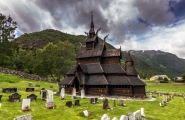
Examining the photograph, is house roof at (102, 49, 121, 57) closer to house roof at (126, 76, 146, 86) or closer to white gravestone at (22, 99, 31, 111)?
house roof at (126, 76, 146, 86)

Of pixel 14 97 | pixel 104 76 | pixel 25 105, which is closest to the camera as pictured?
pixel 25 105

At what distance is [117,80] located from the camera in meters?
31.7

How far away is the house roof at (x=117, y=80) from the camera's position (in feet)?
100.0

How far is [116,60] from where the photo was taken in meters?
35.8

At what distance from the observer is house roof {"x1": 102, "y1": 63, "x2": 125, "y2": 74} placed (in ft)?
108

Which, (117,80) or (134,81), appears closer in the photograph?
(134,81)

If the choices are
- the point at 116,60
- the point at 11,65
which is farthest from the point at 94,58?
the point at 11,65

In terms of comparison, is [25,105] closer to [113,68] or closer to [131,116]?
[131,116]

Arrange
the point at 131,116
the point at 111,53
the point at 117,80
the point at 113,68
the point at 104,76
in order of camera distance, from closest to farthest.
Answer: the point at 131,116, the point at 117,80, the point at 104,76, the point at 113,68, the point at 111,53

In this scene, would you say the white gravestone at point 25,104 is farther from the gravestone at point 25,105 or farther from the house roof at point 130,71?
the house roof at point 130,71

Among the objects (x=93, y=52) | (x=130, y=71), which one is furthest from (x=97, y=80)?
(x=93, y=52)

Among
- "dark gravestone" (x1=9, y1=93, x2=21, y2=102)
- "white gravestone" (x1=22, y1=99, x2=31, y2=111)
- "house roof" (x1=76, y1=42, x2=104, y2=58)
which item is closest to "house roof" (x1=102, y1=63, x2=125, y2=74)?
"house roof" (x1=76, y1=42, x2=104, y2=58)

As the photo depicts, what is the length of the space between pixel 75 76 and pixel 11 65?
37024 millimetres

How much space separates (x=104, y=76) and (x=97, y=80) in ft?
6.14
